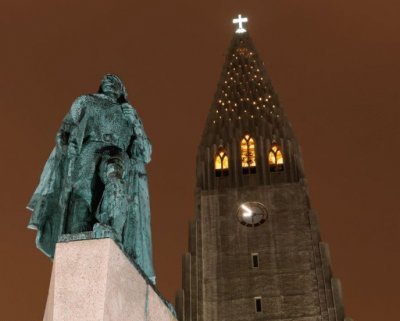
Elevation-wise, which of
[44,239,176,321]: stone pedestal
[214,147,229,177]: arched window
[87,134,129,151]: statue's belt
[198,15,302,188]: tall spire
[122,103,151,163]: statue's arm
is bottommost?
[44,239,176,321]: stone pedestal

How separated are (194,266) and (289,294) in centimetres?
630

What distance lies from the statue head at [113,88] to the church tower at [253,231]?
3879cm

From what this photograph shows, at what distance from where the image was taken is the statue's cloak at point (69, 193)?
7566 millimetres

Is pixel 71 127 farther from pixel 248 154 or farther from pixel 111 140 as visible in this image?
pixel 248 154

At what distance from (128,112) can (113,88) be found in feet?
1.32

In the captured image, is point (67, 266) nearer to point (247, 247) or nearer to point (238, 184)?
point (247, 247)

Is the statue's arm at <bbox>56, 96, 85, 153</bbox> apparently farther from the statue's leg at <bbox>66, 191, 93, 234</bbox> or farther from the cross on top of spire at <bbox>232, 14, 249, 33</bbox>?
the cross on top of spire at <bbox>232, 14, 249, 33</bbox>

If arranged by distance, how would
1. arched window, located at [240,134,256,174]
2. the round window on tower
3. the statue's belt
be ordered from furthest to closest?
arched window, located at [240,134,256,174], the round window on tower, the statue's belt

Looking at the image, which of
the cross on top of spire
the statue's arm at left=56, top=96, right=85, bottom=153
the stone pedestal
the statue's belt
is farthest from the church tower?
the stone pedestal

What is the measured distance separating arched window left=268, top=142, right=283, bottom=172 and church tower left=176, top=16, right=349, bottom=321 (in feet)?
0.23

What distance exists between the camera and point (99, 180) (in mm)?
7586

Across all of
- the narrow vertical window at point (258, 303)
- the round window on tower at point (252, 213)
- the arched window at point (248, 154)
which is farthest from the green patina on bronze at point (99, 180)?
the arched window at point (248, 154)

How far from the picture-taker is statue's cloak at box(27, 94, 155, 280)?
757 cm

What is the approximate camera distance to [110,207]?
724 centimetres
